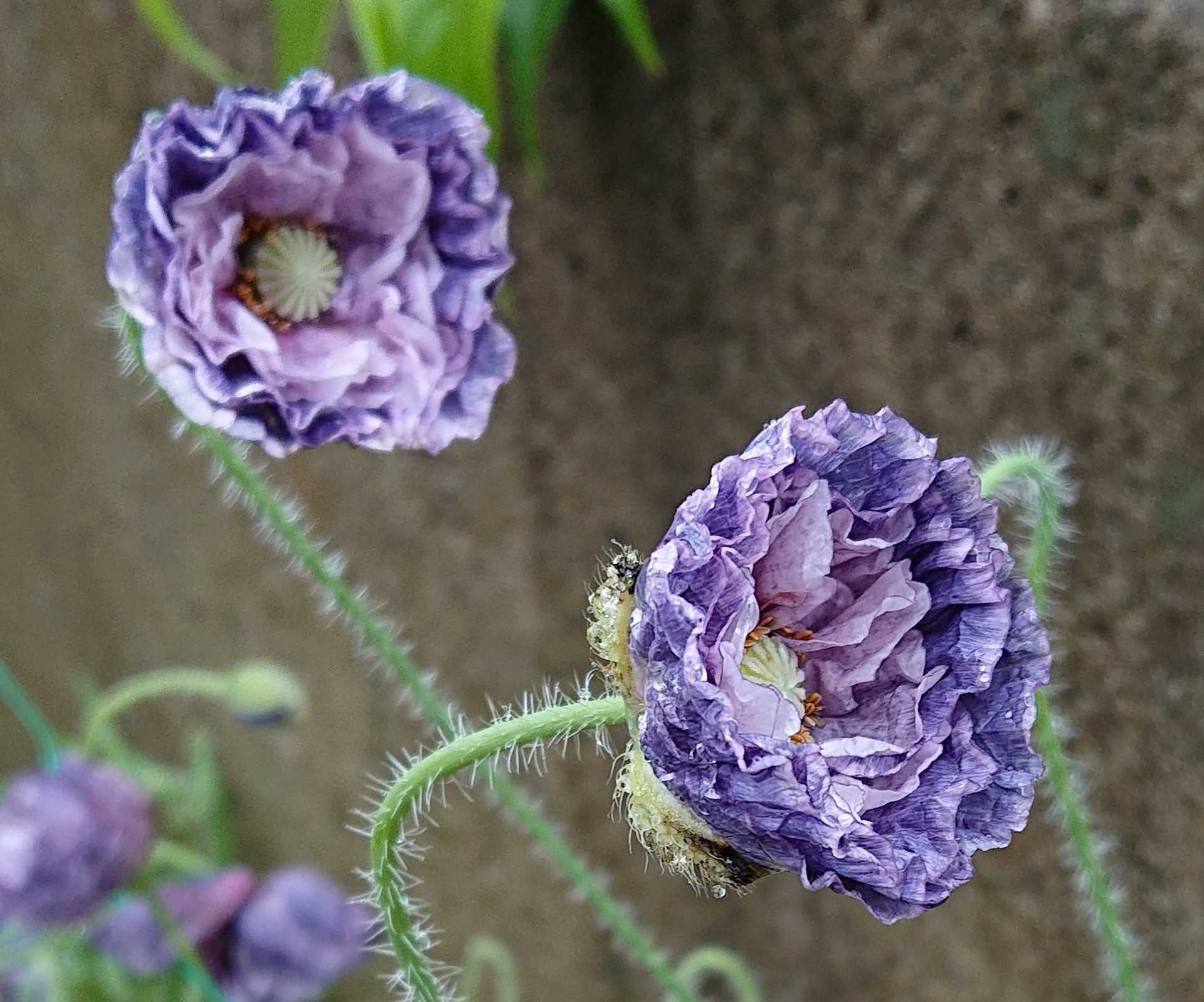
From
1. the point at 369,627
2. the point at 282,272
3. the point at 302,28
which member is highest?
the point at 302,28

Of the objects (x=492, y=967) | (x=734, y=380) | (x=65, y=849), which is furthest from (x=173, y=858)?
(x=734, y=380)

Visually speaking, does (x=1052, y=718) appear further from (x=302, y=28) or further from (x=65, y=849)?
(x=65, y=849)

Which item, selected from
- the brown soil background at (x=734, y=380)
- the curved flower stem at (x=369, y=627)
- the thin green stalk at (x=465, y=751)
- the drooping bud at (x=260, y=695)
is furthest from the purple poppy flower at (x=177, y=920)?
the thin green stalk at (x=465, y=751)

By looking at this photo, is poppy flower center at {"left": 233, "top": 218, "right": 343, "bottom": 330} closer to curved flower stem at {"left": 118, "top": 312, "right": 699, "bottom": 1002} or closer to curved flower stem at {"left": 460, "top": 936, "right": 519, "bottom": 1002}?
curved flower stem at {"left": 118, "top": 312, "right": 699, "bottom": 1002}

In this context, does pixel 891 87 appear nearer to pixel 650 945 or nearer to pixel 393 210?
pixel 393 210

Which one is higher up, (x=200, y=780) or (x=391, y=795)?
(x=200, y=780)

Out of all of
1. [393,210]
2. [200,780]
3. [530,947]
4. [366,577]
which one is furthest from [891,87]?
[200,780]

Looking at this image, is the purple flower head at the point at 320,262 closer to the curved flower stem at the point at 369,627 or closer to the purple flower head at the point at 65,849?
the curved flower stem at the point at 369,627
